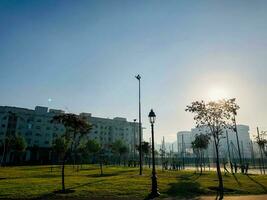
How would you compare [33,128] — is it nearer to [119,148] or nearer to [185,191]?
[119,148]

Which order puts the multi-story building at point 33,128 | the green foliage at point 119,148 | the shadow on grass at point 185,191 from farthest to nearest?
the multi-story building at point 33,128 → the green foliage at point 119,148 → the shadow on grass at point 185,191

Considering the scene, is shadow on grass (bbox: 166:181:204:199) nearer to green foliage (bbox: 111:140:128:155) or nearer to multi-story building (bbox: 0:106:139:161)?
green foliage (bbox: 111:140:128:155)

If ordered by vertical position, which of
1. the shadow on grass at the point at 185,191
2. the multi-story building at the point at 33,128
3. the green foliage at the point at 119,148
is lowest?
the shadow on grass at the point at 185,191

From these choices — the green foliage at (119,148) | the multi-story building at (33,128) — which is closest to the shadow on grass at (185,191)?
the green foliage at (119,148)

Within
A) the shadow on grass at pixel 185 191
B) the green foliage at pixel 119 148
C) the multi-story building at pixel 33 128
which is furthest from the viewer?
the multi-story building at pixel 33 128

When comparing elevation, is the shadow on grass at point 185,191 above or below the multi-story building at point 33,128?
below

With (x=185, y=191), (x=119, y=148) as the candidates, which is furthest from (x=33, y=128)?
(x=185, y=191)

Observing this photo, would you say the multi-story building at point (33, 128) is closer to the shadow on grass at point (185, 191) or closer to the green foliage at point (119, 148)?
the green foliage at point (119, 148)

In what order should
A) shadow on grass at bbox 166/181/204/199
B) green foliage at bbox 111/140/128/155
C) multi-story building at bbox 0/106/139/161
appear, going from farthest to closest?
1. multi-story building at bbox 0/106/139/161
2. green foliage at bbox 111/140/128/155
3. shadow on grass at bbox 166/181/204/199

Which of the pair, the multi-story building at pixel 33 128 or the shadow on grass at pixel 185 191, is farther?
the multi-story building at pixel 33 128

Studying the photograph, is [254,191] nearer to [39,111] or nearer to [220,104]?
[220,104]

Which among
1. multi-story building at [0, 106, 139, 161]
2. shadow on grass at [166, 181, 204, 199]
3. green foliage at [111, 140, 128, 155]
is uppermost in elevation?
multi-story building at [0, 106, 139, 161]

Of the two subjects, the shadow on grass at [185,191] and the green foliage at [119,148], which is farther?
the green foliage at [119,148]

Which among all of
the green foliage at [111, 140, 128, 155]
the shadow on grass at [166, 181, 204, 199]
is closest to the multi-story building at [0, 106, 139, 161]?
the green foliage at [111, 140, 128, 155]
